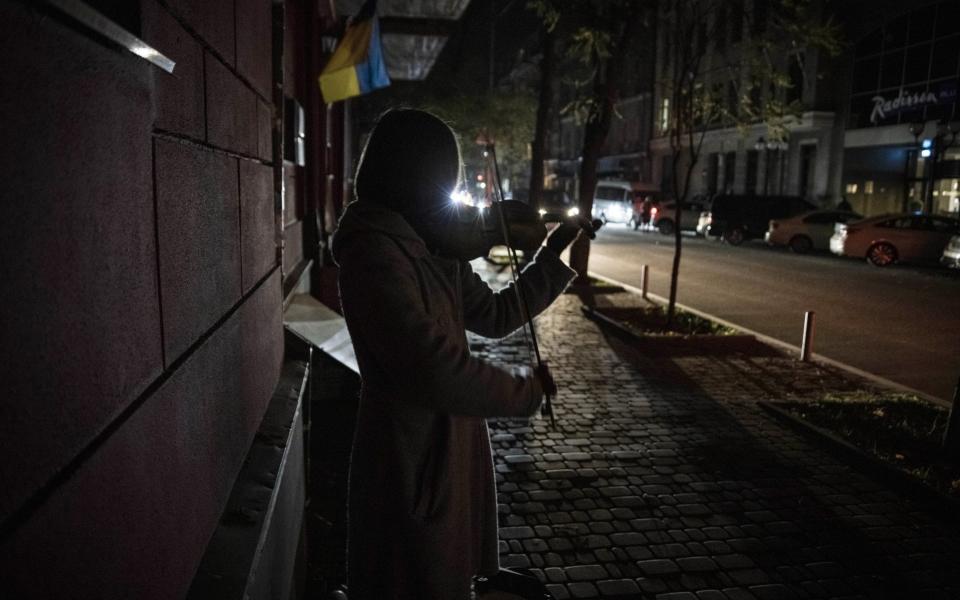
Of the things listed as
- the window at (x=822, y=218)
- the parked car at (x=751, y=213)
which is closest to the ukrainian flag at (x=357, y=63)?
the window at (x=822, y=218)

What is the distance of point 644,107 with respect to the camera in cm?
5188

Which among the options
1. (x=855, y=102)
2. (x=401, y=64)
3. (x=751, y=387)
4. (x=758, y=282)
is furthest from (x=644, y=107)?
(x=751, y=387)

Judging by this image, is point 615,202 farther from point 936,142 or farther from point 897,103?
point 936,142

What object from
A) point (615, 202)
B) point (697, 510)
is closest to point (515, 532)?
point (697, 510)

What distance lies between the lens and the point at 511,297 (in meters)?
2.68

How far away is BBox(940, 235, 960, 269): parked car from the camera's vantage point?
16.8 metres

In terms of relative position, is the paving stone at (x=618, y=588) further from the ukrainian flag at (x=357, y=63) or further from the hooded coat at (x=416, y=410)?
the ukrainian flag at (x=357, y=63)

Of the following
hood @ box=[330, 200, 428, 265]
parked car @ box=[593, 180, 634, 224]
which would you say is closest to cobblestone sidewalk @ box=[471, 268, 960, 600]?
hood @ box=[330, 200, 428, 265]

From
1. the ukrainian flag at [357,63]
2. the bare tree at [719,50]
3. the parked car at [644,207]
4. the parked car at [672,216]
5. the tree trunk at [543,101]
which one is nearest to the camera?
the ukrainian flag at [357,63]

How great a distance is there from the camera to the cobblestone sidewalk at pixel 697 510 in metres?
3.68

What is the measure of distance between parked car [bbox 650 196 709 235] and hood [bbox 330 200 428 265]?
31.4 metres

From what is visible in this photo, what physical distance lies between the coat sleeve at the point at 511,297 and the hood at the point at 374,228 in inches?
19.5

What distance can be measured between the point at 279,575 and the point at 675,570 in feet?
6.86

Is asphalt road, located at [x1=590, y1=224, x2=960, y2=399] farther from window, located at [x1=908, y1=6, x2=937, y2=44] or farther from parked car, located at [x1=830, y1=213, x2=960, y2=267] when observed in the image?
window, located at [x1=908, y1=6, x2=937, y2=44]
